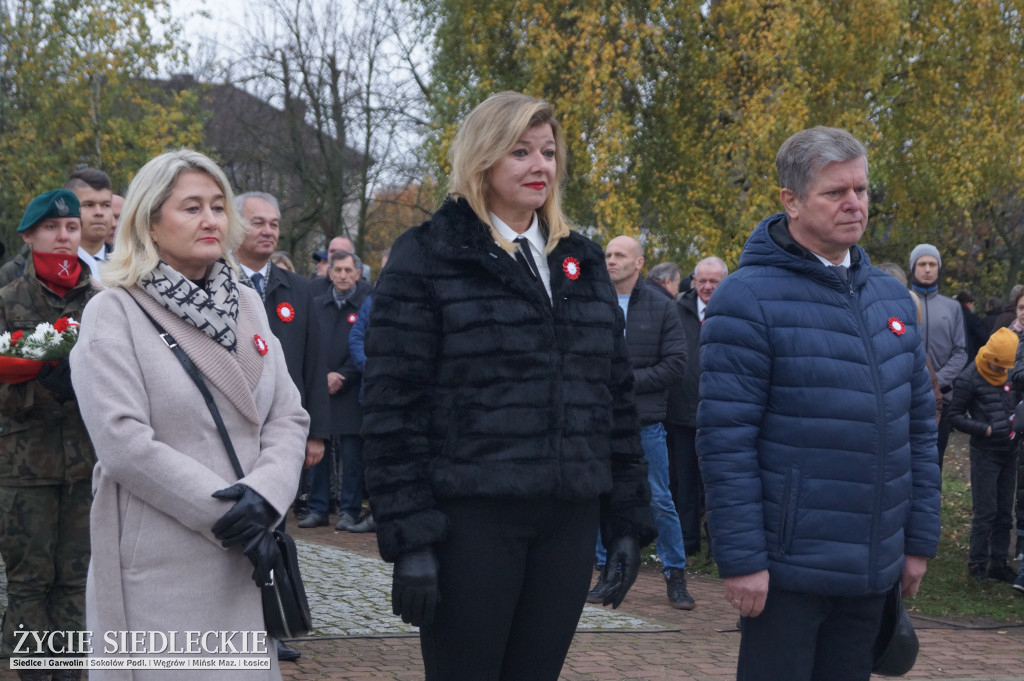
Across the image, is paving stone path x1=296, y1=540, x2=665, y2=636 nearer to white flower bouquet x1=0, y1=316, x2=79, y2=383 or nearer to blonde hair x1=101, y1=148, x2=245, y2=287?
white flower bouquet x1=0, y1=316, x2=79, y2=383

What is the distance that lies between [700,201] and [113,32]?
12915 millimetres

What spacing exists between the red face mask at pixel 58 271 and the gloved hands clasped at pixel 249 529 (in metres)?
2.43

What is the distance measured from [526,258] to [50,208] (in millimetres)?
2926

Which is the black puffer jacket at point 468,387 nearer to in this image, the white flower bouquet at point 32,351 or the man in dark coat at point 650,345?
the white flower bouquet at point 32,351

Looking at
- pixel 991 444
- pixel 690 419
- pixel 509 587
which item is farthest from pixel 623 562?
pixel 991 444

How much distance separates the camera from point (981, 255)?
90.1 ft

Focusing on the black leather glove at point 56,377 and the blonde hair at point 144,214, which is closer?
the blonde hair at point 144,214

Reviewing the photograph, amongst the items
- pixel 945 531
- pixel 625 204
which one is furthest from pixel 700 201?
pixel 945 531

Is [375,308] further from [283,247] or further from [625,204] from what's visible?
[283,247]

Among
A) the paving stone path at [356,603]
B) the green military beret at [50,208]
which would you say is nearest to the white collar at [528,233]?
the green military beret at [50,208]

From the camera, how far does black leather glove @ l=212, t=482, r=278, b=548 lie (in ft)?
10.8

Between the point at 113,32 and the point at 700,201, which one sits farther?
the point at 113,32

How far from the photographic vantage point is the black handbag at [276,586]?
3443 millimetres

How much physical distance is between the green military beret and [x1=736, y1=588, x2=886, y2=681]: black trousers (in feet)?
12.0
